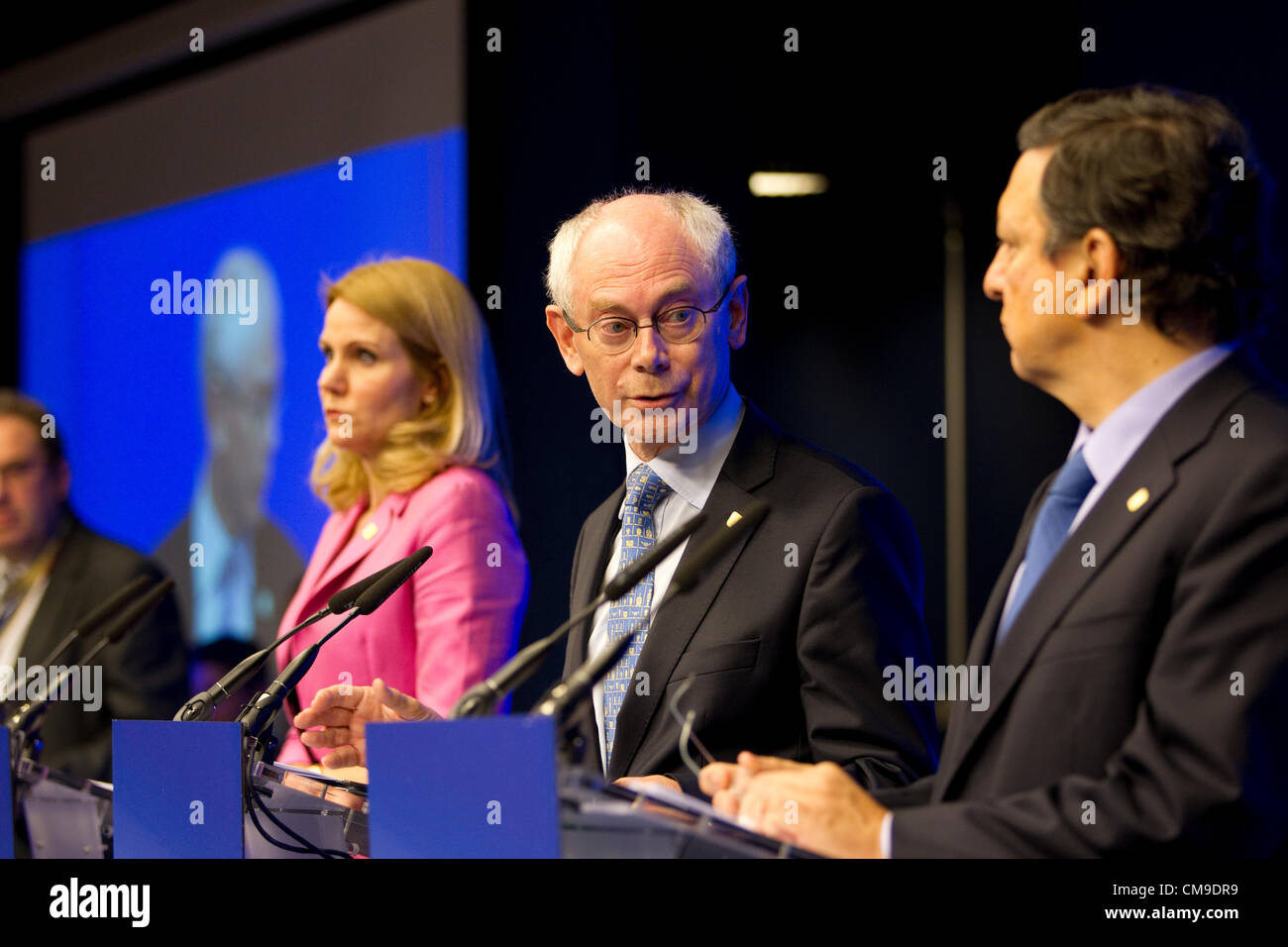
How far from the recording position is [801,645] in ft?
6.78

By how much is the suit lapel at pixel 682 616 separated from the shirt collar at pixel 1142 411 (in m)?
0.63

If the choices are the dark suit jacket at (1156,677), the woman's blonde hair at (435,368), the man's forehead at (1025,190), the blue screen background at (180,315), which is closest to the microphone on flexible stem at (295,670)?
the woman's blonde hair at (435,368)

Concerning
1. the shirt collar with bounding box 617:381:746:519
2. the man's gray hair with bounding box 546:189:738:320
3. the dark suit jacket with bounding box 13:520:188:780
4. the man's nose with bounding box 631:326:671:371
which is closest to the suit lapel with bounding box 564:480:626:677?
the shirt collar with bounding box 617:381:746:519

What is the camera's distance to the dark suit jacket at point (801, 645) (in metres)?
2.02

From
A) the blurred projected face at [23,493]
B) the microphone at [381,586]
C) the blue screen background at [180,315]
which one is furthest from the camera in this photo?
the blue screen background at [180,315]

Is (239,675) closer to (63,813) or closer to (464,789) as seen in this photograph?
(63,813)

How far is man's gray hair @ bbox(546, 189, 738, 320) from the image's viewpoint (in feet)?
7.73

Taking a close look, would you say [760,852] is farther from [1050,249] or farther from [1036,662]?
[1050,249]

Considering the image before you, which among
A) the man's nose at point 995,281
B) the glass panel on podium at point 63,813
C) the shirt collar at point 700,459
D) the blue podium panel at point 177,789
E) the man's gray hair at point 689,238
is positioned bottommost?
the glass panel on podium at point 63,813

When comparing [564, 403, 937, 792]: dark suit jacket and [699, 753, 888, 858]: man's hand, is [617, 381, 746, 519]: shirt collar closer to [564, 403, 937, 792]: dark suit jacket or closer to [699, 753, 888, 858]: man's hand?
[564, 403, 937, 792]: dark suit jacket

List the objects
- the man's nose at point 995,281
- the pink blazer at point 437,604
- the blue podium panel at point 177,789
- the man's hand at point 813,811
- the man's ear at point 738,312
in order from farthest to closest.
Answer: the pink blazer at point 437,604
the man's ear at point 738,312
the blue podium panel at point 177,789
the man's nose at point 995,281
the man's hand at point 813,811

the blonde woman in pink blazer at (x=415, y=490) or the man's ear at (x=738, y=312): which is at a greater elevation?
the man's ear at (x=738, y=312)

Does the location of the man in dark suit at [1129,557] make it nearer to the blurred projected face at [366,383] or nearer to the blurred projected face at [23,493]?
the blurred projected face at [366,383]
